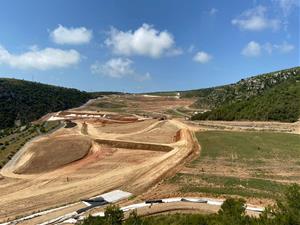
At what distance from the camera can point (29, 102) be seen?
15262cm

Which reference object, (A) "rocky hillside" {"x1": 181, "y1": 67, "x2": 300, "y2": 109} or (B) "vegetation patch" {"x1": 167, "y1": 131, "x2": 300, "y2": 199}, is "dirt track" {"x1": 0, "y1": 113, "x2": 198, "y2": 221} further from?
(A) "rocky hillside" {"x1": 181, "y1": 67, "x2": 300, "y2": 109}

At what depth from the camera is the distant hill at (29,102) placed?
13150cm

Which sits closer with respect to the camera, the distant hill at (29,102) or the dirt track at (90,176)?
the dirt track at (90,176)

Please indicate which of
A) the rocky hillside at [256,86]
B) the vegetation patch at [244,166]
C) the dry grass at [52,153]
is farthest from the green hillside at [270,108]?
the dry grass at [52,153]

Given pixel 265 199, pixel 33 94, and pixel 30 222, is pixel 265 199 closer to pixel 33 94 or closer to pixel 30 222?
pixel 30 222

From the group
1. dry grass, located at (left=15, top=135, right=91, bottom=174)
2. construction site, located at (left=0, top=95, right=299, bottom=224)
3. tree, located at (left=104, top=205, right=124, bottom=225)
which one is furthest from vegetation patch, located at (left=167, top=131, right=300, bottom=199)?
dry grass, located at (left=15, top=135, right=91, bottom=174)

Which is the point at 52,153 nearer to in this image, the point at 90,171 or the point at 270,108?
the point at 90,171

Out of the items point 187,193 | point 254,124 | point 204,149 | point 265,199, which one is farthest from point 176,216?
point 254,124

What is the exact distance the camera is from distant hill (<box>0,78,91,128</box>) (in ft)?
431

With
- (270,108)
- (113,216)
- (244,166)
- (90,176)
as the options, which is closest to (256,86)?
(270,108)

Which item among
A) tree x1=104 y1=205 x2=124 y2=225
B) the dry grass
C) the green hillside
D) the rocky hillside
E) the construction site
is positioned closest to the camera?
tree x1=104 y1=205 x2=124 y2=225

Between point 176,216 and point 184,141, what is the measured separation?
33.8m

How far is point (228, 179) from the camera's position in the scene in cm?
3844

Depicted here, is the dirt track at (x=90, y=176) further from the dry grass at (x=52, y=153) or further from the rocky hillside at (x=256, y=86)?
the rocky hillside at (x=256, y=86)
